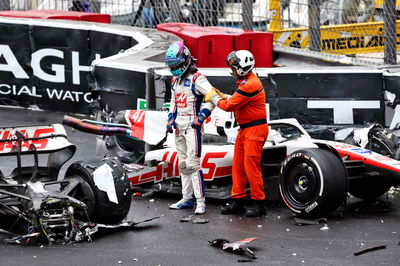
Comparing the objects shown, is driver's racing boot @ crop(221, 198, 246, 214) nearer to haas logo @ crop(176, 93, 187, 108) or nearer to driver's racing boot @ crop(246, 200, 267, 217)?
driver's racing boot @ crop(246, 200, 267, 217)

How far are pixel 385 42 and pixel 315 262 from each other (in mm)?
6037

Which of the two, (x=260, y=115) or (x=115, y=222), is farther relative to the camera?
(x=260, y=115)

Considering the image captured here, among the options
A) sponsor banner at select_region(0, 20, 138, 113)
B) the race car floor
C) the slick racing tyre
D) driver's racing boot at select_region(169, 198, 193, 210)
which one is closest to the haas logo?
driver's racing boot at select_region(169, 198, 193, 210)

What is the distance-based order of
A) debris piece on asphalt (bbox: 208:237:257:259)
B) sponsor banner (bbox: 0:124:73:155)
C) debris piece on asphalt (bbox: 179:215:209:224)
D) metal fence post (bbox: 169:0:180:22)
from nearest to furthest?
debris piece on asphalt (bbox: 208:237:257:259) < sponsor banner (bbox: 0:124:73:155) < debris piece on asphalt (bbox: 179:215:209:224) < metal fence post (bbox: 169:0:180:22)

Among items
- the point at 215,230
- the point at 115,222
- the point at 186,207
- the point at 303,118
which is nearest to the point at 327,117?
the point at 303,118

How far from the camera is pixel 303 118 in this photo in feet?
36.8

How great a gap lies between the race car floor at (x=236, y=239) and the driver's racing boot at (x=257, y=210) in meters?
0.09

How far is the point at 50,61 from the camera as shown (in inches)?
587

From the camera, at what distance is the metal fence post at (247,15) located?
13.9 meters

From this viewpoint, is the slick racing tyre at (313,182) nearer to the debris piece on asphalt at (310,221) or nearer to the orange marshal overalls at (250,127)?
the debris piece on asphalt at (310,221)

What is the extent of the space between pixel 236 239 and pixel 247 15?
6.91 metres

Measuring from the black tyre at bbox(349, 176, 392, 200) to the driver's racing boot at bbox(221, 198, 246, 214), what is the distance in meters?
1.25

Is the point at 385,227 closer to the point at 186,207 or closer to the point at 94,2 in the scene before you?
the point at 186,207

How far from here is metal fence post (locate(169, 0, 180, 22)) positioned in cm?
1484
